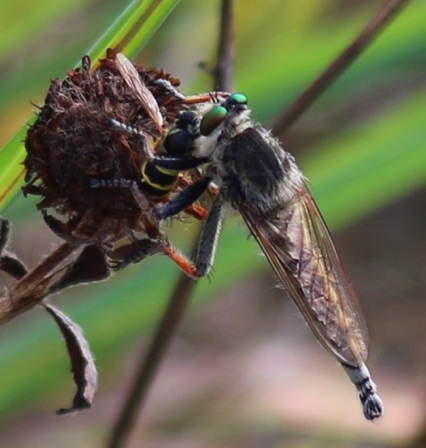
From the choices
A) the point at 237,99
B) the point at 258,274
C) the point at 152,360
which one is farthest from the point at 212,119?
the point at 258,274

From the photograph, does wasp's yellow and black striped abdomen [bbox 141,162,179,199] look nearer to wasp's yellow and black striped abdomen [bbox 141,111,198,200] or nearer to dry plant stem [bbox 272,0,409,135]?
wasp's yellow and black striped abdomen [bbox 141,111,198,200]

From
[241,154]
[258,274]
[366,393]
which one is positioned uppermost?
[241,154]

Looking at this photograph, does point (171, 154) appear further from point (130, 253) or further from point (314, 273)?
point (314, 273)

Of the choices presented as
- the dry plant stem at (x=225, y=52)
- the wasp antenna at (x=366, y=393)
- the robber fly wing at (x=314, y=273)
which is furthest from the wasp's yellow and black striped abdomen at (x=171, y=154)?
the wasp antenna at (x=366, y=393)

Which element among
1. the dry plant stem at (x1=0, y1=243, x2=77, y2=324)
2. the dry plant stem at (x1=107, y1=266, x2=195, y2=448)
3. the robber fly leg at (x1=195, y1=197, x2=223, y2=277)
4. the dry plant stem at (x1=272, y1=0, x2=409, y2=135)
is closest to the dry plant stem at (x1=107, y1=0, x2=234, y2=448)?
the dry plant stem at (x1=107, y1=266, x2=195, y2=448)

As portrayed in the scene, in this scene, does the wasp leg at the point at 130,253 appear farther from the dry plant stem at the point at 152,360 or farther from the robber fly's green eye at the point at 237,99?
the dry plant stem at the point at 152,360

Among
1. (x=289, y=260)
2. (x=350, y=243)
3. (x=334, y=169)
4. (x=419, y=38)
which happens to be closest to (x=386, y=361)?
(x=350, y=243)

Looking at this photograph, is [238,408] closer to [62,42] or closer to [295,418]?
[295,418]
